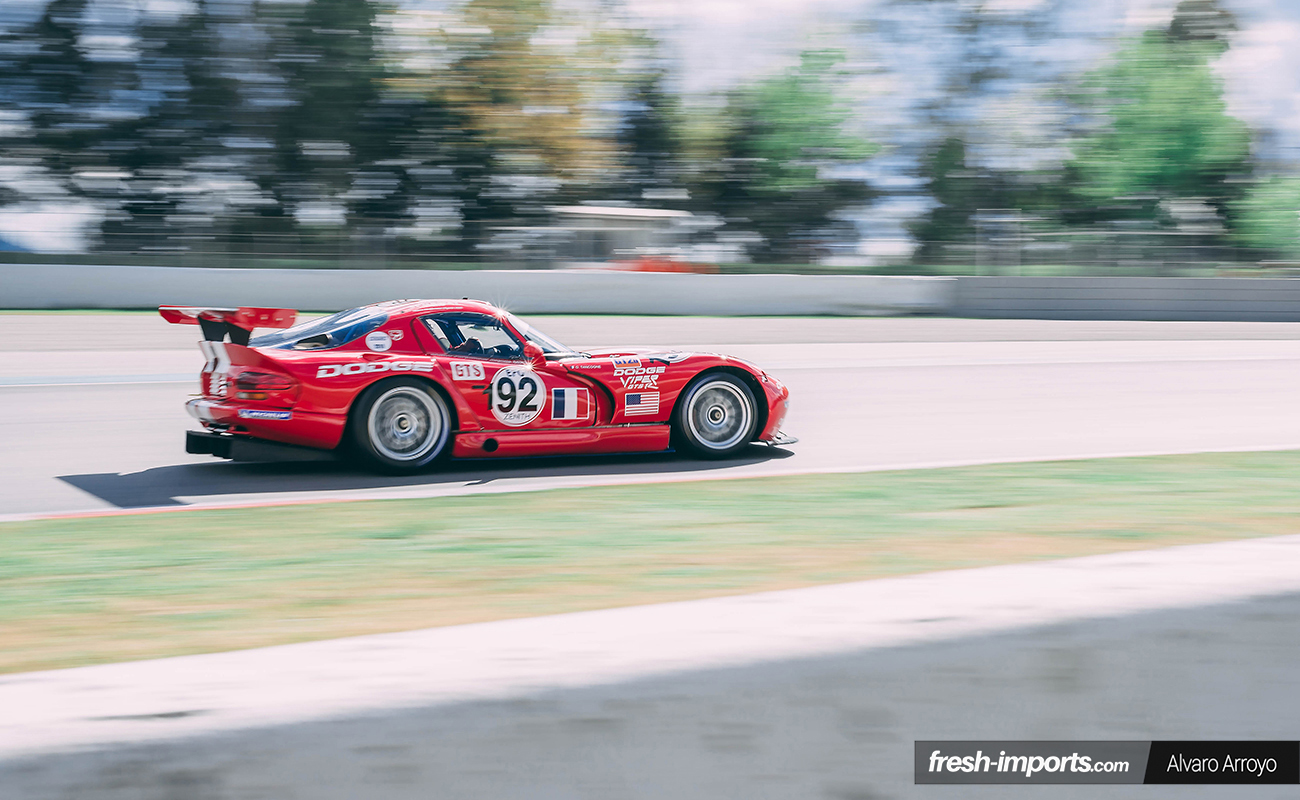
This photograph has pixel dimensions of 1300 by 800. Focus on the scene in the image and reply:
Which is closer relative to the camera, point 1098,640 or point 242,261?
point 1098,640

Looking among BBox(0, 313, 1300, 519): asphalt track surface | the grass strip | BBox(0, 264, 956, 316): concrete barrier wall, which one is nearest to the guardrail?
BBox(0, 264, 956, 316): concrete barrier wall

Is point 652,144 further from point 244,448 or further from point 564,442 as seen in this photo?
point 244,448

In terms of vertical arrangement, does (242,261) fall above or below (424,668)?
above

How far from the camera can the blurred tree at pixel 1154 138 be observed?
3219 cm

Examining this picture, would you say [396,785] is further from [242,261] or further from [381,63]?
[381,63]

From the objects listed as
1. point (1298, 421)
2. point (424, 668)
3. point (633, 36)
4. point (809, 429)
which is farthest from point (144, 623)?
point (633, 36)

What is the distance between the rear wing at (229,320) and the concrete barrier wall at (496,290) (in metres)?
14.9

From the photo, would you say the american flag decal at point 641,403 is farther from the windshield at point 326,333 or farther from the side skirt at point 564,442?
the windshield at point 326,333

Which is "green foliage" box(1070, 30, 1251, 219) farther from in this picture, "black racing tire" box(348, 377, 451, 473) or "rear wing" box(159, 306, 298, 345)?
"rear wing" box(159, 306, 298, 345)

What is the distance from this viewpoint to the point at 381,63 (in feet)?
99.8

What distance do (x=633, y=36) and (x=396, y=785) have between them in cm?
3475

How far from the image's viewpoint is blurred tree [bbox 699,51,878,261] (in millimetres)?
29750

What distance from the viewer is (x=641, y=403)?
776 centimetres

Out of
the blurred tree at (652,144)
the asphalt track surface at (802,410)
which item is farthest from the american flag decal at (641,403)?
the blurred tree at (652,144)
